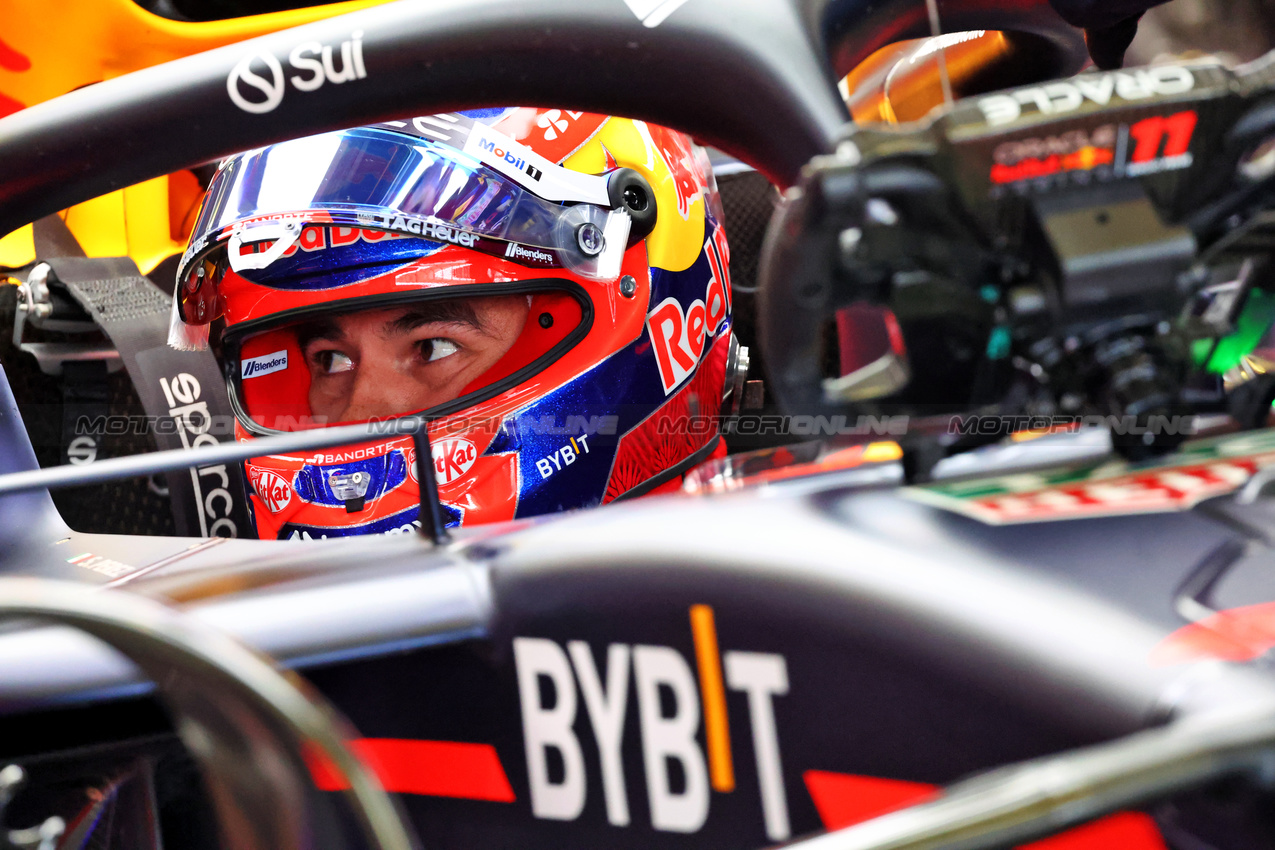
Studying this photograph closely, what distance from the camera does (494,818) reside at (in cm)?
39

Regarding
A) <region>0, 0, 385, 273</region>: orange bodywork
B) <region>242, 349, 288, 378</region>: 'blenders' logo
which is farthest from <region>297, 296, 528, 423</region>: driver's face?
<region>0, 0, 385, 273</region>: orange bodywork

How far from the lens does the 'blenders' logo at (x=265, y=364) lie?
1.38 metres

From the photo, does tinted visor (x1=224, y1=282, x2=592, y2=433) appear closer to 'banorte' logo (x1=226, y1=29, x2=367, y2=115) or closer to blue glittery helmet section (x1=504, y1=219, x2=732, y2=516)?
blue glittery helmet section (x1=504, y1=219, x2=732, y2=516)

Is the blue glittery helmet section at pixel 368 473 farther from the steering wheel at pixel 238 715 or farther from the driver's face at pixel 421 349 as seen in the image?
the steering wheel at pixel 238 715

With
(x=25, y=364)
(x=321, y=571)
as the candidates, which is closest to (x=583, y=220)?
(x=321, y=571)

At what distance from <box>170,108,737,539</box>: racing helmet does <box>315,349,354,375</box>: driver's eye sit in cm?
2

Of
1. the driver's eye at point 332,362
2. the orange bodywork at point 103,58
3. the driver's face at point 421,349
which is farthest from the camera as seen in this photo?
the orange bodywork at point 103,58

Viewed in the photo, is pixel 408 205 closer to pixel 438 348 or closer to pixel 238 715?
pixel 438 348

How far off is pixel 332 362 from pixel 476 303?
27 centimetres

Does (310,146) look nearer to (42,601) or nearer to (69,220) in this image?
(69,220)

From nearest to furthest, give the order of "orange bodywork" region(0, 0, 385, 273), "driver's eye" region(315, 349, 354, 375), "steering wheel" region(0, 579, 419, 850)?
"steering wheel" region(0, 579, 419, 850) → "driver's eye" region(315, 349, 354, 375) → "orange bodywork" region(0, 0, 385, 273)

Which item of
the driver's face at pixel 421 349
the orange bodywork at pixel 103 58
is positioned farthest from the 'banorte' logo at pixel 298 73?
the orange bodywork at pixel 103 58

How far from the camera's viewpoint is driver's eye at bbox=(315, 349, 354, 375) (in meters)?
1.32

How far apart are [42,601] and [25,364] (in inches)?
63.9
